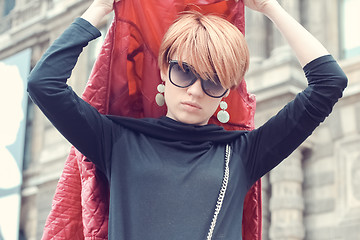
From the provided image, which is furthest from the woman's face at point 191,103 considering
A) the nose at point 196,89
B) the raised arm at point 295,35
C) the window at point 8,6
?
the window at point 8,6

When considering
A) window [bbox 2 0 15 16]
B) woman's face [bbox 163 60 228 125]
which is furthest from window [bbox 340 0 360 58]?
window [bbox 2 0 15 16]

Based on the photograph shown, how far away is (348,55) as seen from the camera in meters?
8.71

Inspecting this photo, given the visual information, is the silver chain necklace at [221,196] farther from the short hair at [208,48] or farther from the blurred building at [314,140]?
the blurred building at [314,140]

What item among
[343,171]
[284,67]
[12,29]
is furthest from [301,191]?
[12,29]

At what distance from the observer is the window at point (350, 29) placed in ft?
28.6

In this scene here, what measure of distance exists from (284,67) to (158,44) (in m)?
6.79

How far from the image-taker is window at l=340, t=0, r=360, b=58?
8.70m

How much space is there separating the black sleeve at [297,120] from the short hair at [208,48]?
0.17 meters

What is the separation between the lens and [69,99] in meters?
1.68

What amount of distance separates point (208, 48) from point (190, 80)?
0.10m

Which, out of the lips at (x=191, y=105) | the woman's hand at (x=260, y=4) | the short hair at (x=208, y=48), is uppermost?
the woman's hand at (x=260, y=4)

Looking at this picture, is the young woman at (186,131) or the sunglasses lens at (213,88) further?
the sunglasses lens at (213,88)

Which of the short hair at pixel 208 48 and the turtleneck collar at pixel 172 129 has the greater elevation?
the short hair at pixel 208 48

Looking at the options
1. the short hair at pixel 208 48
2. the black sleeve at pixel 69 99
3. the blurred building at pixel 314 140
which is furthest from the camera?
the blurred building at pixel 314 140
